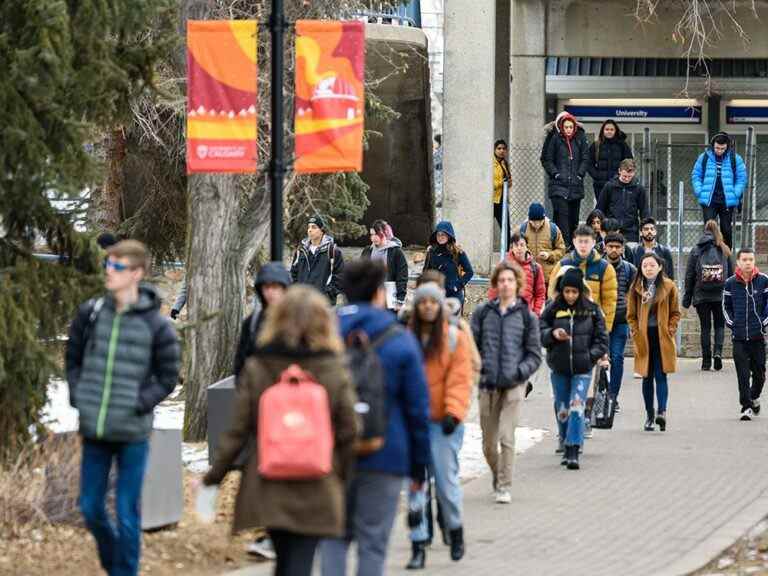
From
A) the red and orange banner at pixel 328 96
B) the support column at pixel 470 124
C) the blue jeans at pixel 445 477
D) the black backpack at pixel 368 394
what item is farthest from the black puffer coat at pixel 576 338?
the support column at pixel 470 124

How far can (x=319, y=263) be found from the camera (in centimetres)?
1927

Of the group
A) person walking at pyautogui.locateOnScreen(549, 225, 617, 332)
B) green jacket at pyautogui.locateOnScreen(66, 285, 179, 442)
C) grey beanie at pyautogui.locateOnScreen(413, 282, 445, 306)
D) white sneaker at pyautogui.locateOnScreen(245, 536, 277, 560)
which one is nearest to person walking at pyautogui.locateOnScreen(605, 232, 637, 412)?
person walking at pyautogui.locateOnScreen(549, 225, 617, 332)

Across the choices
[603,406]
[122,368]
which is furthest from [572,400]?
[122,368]

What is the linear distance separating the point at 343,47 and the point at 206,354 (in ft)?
13.9

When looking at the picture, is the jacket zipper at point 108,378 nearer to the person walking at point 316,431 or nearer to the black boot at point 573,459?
the person walking at point 316,431

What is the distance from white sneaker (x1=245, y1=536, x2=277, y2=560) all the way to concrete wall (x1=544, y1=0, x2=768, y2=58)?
22.5 m

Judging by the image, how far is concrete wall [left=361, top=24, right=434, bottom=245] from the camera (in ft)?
96.0

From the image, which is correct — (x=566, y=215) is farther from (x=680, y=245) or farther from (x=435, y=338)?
(x=435, y=338)

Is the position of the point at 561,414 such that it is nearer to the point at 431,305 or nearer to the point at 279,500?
the point at 431,305

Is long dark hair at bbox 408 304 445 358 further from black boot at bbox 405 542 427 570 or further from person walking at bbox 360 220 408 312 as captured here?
person walking at bbox 360 220 408 312

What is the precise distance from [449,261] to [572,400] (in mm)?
5989

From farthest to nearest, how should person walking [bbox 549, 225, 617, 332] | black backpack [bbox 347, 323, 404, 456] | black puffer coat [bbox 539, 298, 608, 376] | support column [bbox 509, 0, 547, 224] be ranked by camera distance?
support column [bbox 509, 0, 547, 224]
person walking [bbox 549, 225, 617, 332]
black puffer coat [bbox 539, 298, 608, 376]
black backpack [bbox 347, 323, 404, 456]

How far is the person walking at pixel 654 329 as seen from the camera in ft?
53.3

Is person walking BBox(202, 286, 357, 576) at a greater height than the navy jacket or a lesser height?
lesser
